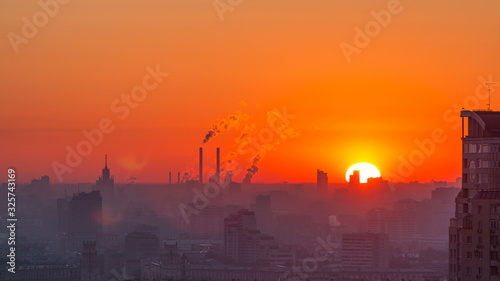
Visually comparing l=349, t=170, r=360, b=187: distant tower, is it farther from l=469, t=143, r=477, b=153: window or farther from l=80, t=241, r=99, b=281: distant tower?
l=469, t=143, r=477, b=153: window

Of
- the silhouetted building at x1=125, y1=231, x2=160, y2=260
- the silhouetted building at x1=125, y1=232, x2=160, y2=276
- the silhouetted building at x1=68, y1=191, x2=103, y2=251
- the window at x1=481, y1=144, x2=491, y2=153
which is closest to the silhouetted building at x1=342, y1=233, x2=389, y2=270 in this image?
the silhouetted building at x1=125, y1=232, x2=160, y2=276

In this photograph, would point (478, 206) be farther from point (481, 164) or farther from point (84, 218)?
point (84, 218)

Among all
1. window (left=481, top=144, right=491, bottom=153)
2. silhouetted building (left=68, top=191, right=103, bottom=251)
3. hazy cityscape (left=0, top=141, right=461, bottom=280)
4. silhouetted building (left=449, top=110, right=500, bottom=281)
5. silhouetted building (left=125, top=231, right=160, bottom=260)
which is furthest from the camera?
silhouetted building (left=68, top=191, right=103, bottom=251)

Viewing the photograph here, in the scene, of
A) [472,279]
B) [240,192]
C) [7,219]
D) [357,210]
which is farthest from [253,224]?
[472,279]

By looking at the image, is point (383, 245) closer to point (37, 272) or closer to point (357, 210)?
point (37, 272)

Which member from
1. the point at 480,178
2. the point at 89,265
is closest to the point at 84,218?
the point at 89,265

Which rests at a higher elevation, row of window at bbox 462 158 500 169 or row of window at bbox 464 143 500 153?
row of window at bbox 464 143 500 153

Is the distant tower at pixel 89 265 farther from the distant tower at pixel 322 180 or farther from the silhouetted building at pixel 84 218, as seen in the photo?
the distant tower at pixel 322 180
